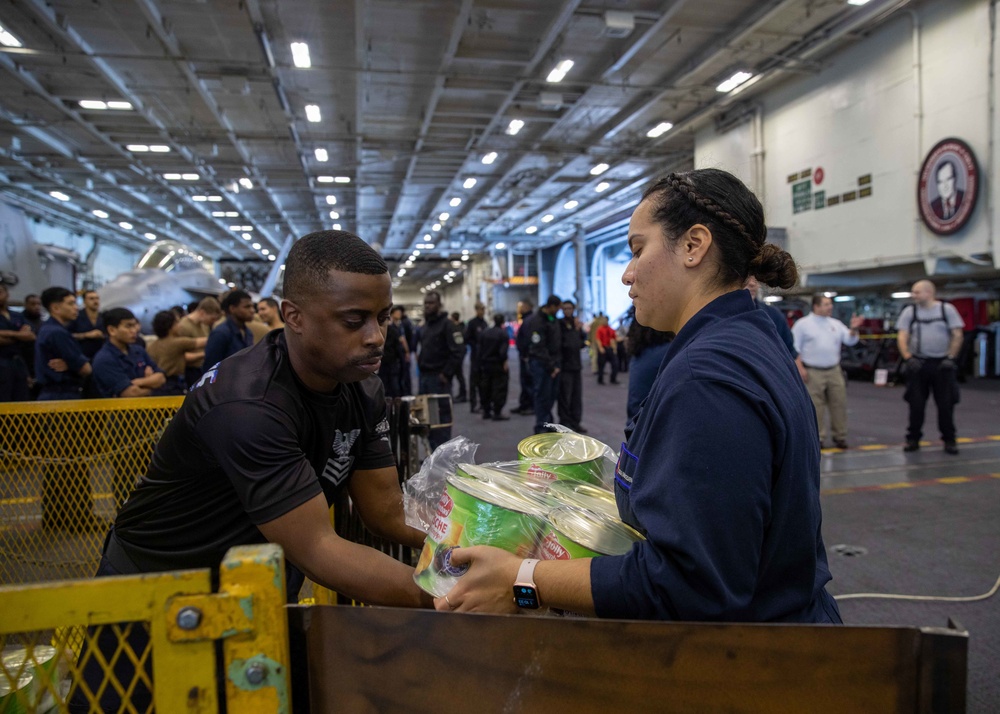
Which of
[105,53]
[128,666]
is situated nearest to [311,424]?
[128,666]

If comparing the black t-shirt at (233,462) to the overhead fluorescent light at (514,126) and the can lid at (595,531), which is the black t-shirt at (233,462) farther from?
the overhead fluorescent light at (514,126)

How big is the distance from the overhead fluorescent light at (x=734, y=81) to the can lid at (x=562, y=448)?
44.0ft

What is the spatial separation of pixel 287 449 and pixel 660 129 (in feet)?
56.2

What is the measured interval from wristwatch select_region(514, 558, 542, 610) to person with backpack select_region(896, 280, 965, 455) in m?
7.05

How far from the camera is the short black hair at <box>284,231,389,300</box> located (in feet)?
4.99

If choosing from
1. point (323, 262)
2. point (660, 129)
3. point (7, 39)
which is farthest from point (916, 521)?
point (7, 39)

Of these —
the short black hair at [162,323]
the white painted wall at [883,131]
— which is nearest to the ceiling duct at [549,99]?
the white painted wall at [883,131]

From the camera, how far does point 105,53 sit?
1105 cm

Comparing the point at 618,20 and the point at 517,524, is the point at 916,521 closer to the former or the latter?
the point at 517,524

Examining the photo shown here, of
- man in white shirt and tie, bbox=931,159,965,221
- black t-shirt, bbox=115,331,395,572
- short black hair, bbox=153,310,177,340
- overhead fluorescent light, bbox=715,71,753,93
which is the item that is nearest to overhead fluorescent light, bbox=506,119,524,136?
overhead fluorescent light, bbox=715,71,753,93

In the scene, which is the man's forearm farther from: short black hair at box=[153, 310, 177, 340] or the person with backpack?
the person with backpack

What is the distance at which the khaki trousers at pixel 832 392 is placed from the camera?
22.5ft

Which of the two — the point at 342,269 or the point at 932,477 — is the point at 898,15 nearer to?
the point at 932,477

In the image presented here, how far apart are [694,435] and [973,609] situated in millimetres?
3371
